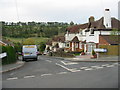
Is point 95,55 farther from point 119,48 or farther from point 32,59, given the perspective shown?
point 32,59

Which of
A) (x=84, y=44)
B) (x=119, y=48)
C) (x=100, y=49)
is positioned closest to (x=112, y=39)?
(x=119, y=48)

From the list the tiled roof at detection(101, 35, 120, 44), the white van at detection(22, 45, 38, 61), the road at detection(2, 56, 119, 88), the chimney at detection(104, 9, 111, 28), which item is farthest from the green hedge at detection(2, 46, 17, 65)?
the chimney at detection(104, 9, 111, 28)

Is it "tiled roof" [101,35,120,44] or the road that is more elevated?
"tiled roof" [101,35,120,44]

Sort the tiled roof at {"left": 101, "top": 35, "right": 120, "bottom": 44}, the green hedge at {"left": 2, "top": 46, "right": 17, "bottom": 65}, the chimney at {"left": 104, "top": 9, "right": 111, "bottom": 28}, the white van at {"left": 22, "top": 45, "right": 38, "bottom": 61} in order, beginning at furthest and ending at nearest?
the chimney at {"left": 104, "top": 9, "right": 111, "bottom": 28}
the tiled roof at {"left": 101, "top": 35, "right": 120, "bottom": 44}
the white van at {"left": 22, "top": 45, "right": 38, "bottom": 61}
the green hedge at {"left": 2, "top": 46, "right": 17, "bottom": 65}

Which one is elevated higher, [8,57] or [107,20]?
[107,20]

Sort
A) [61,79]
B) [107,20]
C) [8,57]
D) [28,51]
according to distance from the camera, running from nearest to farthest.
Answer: [61,79]
[8,57]
[28,51]
[107,20]

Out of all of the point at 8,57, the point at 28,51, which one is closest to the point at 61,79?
the point at 8,57

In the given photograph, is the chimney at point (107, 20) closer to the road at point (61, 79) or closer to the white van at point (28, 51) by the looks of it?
the white van at point (28, 51)

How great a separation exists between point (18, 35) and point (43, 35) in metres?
13.9

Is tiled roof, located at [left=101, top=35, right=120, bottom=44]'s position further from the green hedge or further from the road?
the road

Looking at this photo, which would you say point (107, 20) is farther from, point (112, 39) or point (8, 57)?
point (8, 57)

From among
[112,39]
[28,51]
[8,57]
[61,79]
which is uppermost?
[112,39]

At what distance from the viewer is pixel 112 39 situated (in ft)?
121

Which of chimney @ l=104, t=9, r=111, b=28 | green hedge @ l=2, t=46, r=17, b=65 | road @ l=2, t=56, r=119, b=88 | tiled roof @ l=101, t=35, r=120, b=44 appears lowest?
road @ l=2, t=56, r=119, b=88
